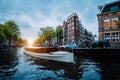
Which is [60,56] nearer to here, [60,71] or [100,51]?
[60,71]

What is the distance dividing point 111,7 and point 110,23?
4.36m

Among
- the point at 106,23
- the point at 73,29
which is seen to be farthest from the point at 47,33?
the point at 106,23

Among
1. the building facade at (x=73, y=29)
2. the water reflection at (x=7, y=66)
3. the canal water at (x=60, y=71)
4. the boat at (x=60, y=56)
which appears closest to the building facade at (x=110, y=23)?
the canal water at (x=60, y=71)

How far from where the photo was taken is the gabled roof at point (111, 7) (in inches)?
1274

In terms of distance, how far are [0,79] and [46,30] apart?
79.4m

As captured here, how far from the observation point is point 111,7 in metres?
33.2

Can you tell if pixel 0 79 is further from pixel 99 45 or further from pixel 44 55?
pixel 99 45

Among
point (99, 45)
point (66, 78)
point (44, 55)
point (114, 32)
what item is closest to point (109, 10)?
point (114, 32)

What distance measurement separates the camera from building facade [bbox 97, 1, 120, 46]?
31.3 metres

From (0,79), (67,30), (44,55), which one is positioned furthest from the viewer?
(67,30)

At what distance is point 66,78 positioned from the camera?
9.37 m

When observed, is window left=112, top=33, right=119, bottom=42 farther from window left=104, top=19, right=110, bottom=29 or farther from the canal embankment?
the canal embankment

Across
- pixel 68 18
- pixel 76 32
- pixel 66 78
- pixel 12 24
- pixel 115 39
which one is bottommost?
pixel 66 78

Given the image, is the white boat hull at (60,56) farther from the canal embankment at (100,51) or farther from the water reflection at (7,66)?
the canal embankment at (100,51)
